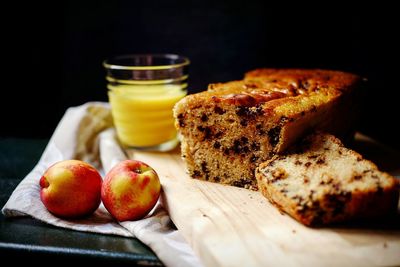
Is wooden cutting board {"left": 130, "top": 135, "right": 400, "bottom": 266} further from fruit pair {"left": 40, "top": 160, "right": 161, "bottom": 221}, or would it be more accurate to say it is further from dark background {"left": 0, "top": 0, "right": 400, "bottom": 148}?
dark background {"left": 0, "top": 0, "right": 400, "bottom": 148}

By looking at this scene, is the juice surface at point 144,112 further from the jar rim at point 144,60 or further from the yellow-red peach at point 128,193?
the yellow-red peach at point 128,193

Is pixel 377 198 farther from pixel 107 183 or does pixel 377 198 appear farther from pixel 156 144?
pixel 156 144

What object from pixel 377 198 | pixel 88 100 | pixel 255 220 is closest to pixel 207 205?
pixel 255 220

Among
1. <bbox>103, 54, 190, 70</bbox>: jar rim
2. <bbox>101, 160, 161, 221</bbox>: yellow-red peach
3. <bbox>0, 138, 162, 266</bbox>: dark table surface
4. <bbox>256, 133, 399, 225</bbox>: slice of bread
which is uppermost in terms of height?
<bbox>103, 54, 190, 70</bbox>: jar rim

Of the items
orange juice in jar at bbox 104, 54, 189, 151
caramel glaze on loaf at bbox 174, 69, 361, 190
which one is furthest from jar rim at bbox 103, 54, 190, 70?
caramel glaze on loaf at bbox 174, 69, 361, 190

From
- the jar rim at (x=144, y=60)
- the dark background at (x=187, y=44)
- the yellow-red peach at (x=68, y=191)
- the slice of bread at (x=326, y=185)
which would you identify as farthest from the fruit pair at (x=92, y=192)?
the dark background at (x=187, y=44)

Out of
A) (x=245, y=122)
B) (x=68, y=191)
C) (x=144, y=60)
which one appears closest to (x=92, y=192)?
(x=68, y=191)
